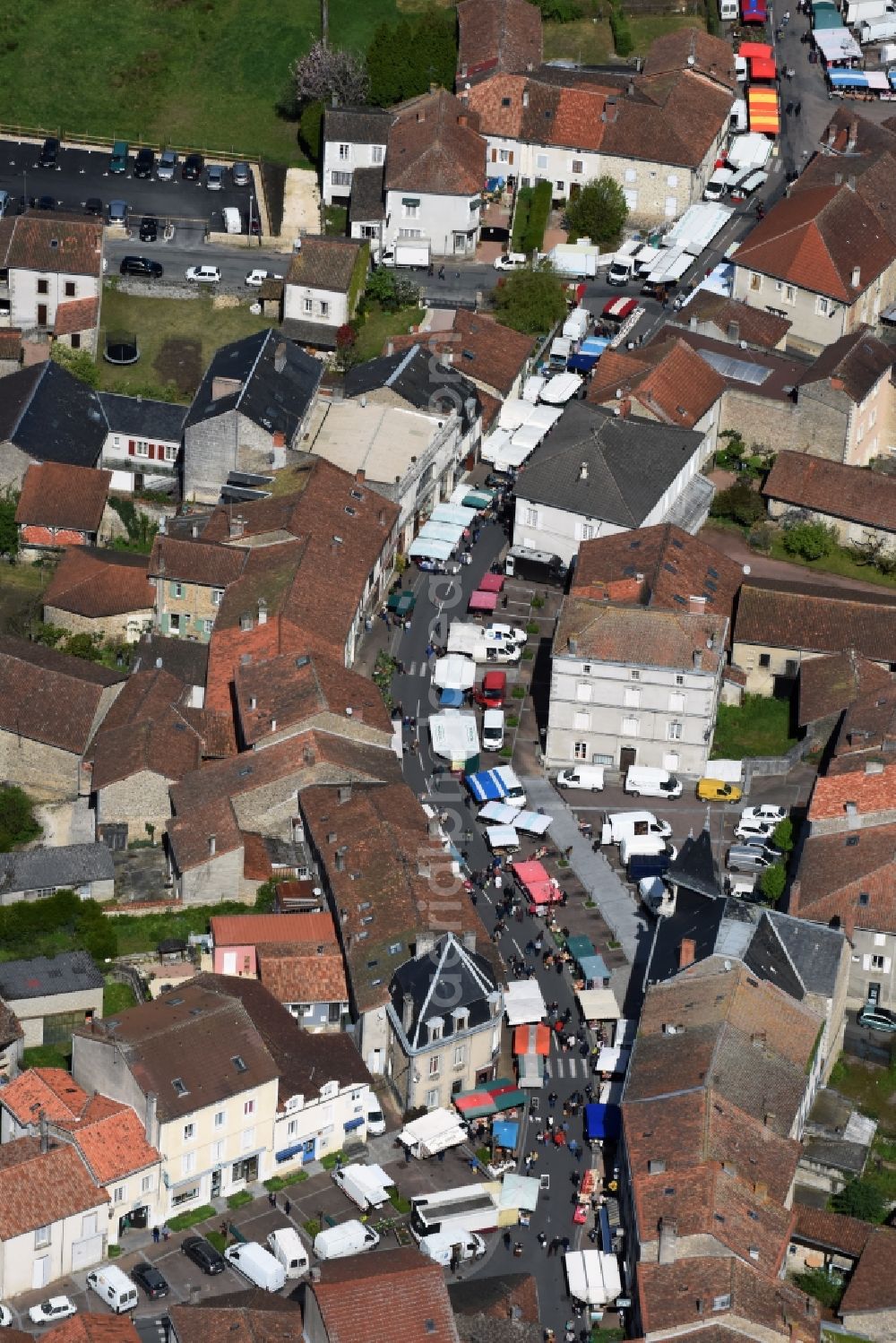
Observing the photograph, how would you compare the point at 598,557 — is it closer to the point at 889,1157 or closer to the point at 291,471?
the point at 291,471

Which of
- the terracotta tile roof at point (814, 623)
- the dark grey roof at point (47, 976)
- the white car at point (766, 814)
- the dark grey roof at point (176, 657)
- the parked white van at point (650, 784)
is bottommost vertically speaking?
the dark grey roof at point (47, 976)

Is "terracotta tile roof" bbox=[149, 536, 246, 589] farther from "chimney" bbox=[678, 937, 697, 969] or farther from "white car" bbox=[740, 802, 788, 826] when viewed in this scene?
"chimney" bbox=[678, 937, 697, 969]

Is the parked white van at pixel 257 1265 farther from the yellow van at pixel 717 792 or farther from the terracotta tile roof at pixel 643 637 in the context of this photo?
the terracotta tile roof at pixel 643 637

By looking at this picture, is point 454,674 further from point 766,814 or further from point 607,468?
point 766,814

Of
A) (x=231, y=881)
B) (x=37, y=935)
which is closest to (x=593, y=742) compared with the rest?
(x=231, y=881)

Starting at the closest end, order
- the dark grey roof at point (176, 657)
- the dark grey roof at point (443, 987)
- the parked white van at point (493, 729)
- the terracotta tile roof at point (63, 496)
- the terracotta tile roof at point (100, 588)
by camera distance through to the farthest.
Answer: the dark grey roof at point (443, 987) → the parked white van at point (493, 729) → the dark grey roof at point (176, 657) → the terracotta tile roof at point (100, 588) → the terracotta tile roof at point (63, 496)

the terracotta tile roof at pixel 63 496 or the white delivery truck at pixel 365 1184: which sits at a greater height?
the terracotta tile roof at pixel 63 496

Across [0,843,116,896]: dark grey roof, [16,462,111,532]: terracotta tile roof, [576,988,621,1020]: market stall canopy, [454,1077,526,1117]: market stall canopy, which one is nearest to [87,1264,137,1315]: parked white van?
[454,1077,526,1117]: market stall canopy

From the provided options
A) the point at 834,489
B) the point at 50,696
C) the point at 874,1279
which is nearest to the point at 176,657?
the point at 50,696

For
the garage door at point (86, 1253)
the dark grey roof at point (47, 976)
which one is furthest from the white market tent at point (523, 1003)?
the garage door at point (86, 1253)
